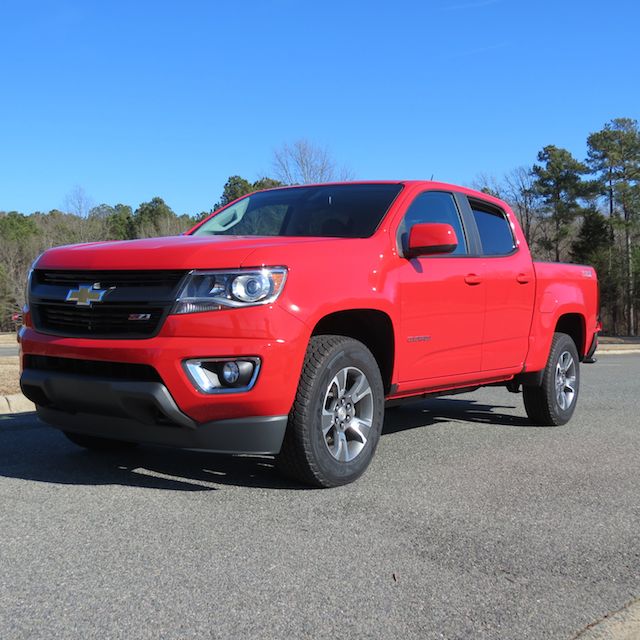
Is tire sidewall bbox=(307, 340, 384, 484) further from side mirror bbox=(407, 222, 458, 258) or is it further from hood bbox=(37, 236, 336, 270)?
side mirror bbox=(407, 222, 458, 258)

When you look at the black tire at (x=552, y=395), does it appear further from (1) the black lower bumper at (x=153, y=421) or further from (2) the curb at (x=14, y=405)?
(2) the curb at (x=14, y=405)

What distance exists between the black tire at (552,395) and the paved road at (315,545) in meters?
1.13

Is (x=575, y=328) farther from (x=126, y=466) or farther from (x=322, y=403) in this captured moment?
(x=126, y=466)

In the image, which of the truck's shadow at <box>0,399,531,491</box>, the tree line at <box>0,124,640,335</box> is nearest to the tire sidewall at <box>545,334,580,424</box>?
the truck's shadow at <box>0,399,531,491</box>

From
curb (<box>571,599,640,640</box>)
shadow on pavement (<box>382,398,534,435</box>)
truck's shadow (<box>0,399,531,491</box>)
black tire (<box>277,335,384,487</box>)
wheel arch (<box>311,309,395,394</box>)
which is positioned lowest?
shadow on pavement (<box>382,398,534,435</box>)

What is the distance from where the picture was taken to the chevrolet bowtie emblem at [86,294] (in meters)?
4.20

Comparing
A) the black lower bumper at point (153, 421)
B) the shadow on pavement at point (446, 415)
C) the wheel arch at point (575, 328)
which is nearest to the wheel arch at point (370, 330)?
the black lower bumper at point (153, 421)

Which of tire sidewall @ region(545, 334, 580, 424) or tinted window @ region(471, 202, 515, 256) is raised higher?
tinted window @ region(471, 202, 515, 256)

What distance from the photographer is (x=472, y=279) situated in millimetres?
5582

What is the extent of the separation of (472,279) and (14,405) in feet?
15.7

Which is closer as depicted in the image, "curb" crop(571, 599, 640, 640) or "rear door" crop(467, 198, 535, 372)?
"curb" crop(571, 599, 640, 640)

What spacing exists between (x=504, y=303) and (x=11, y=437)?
4056mm

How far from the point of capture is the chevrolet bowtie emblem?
4.20 metres

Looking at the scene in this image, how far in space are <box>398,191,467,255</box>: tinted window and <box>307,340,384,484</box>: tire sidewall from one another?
0.89 m
